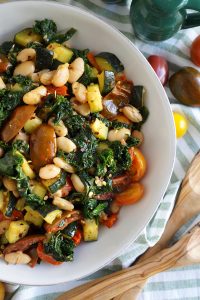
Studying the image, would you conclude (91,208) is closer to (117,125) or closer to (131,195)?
(131,195)

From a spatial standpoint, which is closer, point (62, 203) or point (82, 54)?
point (62, 203)

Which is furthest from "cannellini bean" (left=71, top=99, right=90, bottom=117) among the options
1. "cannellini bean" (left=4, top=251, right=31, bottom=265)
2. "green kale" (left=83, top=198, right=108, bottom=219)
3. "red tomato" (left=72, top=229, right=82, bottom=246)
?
"cannellini bean" (left=4, top=251, right=31, bottom=265)

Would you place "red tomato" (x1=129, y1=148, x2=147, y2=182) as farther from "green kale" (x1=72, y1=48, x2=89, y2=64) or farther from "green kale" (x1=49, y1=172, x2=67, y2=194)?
"green kale" (x1=72, y1=48, x2=89, y2=64)

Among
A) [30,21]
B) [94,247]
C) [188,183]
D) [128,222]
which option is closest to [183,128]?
[188,183]

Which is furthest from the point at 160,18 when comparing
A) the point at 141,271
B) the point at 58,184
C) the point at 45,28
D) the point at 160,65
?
the point at 141,271

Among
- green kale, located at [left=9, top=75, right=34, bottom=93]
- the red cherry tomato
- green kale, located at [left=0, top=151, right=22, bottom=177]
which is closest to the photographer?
green kale, located at [left=0, top=151, right=22, bottom=177]

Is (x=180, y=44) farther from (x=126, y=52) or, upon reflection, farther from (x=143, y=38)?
(x=126, y=52)
